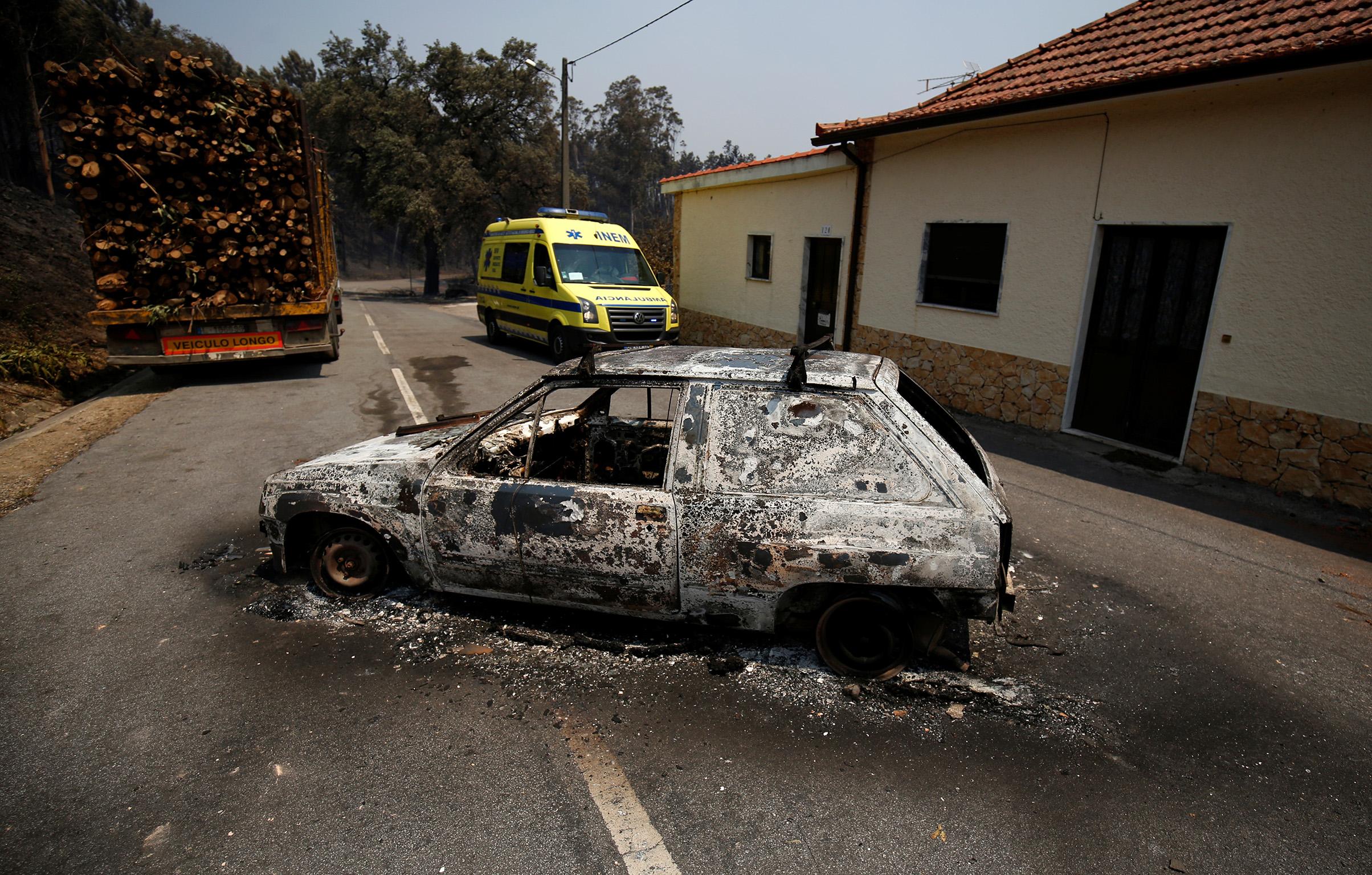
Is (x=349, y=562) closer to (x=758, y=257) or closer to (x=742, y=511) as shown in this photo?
(x=742, y=511)

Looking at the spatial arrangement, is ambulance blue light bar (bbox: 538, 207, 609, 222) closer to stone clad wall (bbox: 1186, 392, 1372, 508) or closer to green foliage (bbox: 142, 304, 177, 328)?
green foliage (bbox: 142, 304, 177, 328)

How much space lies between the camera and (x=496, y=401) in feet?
33.1

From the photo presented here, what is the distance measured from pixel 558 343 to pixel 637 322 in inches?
61.6

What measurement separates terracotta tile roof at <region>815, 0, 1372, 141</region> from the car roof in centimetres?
555

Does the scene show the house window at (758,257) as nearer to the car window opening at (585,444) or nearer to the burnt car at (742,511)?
the car window opening at (585,444)

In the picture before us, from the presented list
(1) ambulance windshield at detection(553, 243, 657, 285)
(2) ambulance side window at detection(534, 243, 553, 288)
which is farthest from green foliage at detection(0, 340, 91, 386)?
(1) ambulance windshield at detection(553, 243, 657, 285)

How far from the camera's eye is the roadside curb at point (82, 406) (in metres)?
7.93

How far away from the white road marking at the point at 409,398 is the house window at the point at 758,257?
7366mm

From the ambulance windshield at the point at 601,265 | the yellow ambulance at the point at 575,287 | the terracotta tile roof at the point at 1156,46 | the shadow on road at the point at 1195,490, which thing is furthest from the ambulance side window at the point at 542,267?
the shadow on road at the point at 1195,490

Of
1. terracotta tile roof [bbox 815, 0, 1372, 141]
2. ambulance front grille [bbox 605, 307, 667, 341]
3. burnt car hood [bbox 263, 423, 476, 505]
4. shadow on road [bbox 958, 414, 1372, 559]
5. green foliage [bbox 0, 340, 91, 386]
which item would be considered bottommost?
shadow on road [bbox 958, 414, 1372, 559]

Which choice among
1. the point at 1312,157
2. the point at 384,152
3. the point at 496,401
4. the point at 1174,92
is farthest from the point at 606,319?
the point at 384,152

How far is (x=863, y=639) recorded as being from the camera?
3.78 m

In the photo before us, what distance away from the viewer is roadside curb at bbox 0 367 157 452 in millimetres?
7934

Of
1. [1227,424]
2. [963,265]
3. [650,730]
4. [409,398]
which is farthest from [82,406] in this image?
[1227,424]
